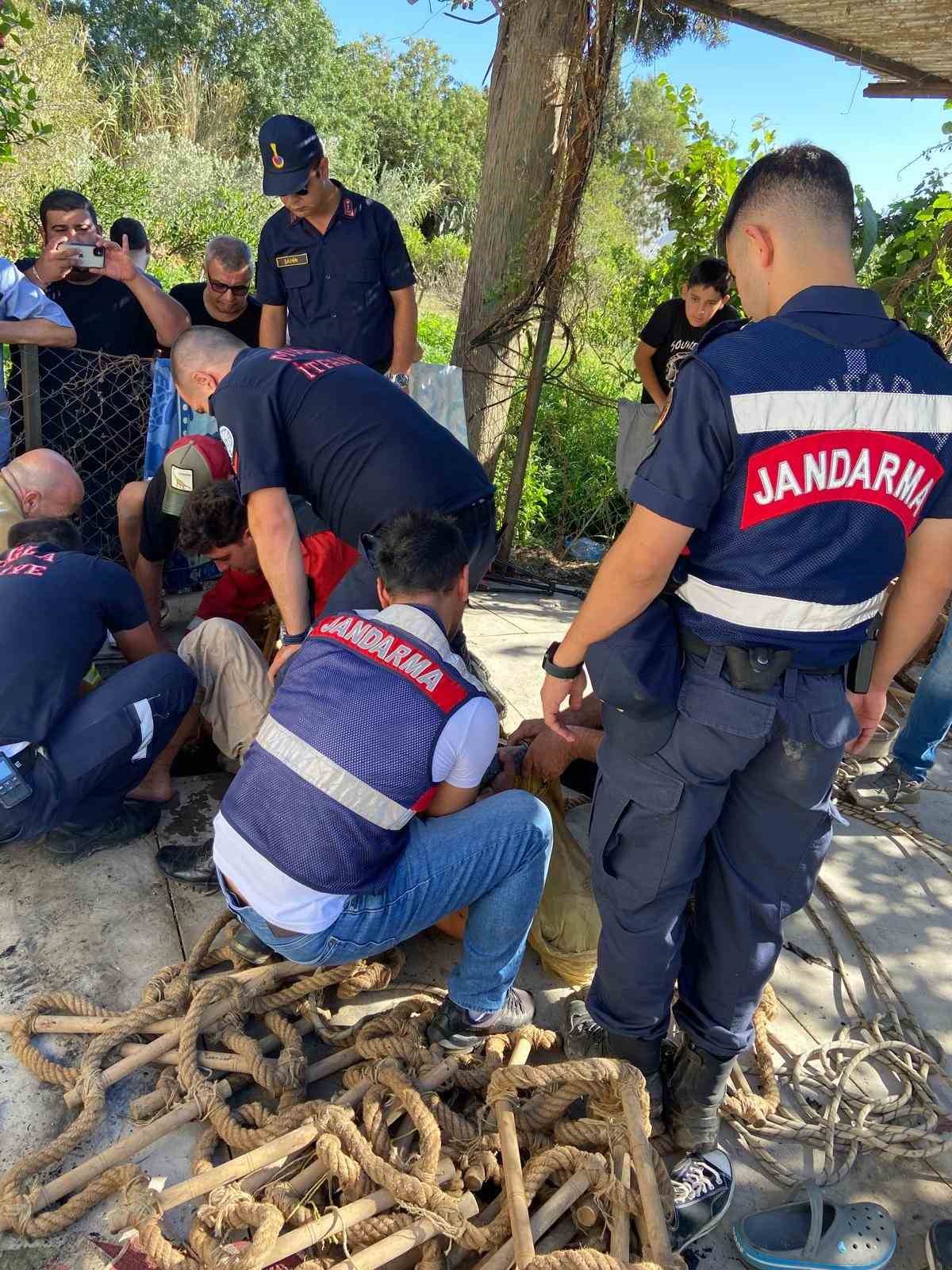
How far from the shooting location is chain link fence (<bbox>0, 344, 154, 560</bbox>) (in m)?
3.95

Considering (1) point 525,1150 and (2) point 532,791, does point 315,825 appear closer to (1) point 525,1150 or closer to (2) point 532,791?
(1) point 525,1150

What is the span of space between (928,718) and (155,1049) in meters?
2.93

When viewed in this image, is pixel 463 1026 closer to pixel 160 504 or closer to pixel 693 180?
pixel 160 504

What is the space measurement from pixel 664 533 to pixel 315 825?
3.00 ft

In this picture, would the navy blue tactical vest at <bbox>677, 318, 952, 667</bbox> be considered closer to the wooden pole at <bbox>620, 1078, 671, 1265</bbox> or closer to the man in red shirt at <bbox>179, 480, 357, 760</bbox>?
the wooden pole at <bbox>620, 1078, 671, 1265</bbox>

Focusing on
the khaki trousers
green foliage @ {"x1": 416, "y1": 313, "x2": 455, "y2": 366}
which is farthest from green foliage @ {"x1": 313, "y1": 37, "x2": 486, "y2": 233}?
the khaki trousers

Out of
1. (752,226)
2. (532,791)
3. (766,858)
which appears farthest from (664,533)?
(532,791)

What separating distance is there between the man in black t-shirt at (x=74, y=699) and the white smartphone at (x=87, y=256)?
6.08ft

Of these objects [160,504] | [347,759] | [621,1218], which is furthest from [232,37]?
[621,1218]

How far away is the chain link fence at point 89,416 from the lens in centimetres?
395

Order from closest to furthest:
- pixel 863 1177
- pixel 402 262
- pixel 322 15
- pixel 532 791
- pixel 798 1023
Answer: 1. pixel 863 1177
2. pixel 798 1023
3. pixel 532 791
4. pixel 402 262
5. pixel 322 15

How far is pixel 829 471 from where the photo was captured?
1549 mm

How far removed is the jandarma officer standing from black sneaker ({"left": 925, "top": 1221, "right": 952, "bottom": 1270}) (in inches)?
16.0

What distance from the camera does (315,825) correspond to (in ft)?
5.82
